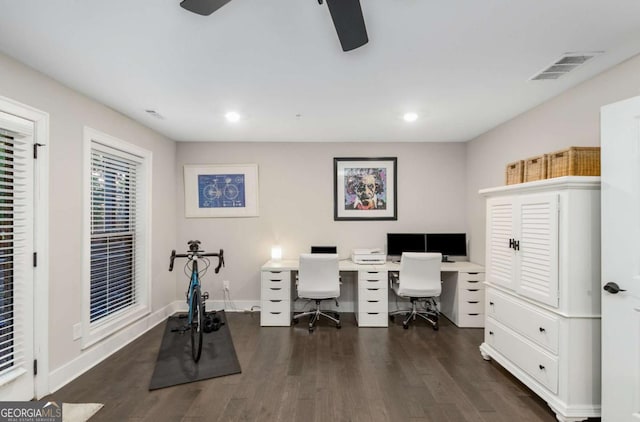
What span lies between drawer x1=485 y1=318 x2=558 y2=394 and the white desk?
96cm

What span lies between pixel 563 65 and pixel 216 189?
13.7 ft

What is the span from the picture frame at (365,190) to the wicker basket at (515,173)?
1865mm

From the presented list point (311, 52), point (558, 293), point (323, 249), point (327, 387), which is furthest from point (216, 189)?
point (558, 293)

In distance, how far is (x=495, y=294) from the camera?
2887 mm

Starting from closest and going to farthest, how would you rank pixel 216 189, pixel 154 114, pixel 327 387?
1. pixel 327 387
2. pixel 154 114
3. pixel 216 189

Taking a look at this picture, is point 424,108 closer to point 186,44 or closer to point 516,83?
point 516,83

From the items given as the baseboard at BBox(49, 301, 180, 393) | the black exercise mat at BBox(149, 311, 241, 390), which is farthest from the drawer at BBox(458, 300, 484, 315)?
the baseboard at BBox(49, 301, 180, 393)

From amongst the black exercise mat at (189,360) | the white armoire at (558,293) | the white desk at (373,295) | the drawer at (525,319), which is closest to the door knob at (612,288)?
the white armoire at (558,293)

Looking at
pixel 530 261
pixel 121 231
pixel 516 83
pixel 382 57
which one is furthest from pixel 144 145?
pixel 530 261

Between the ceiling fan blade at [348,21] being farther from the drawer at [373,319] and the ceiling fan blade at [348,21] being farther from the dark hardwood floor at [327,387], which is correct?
the drawer at [373,319]

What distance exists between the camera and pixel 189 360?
10.0ft

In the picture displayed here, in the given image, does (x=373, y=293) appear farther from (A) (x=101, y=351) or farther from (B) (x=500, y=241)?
(A) (x=101, y=351)

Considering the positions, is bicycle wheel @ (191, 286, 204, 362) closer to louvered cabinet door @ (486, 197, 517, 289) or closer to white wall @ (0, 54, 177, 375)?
white wall @ (0, 54, 177, 375)

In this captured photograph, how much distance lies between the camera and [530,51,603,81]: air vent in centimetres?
214
